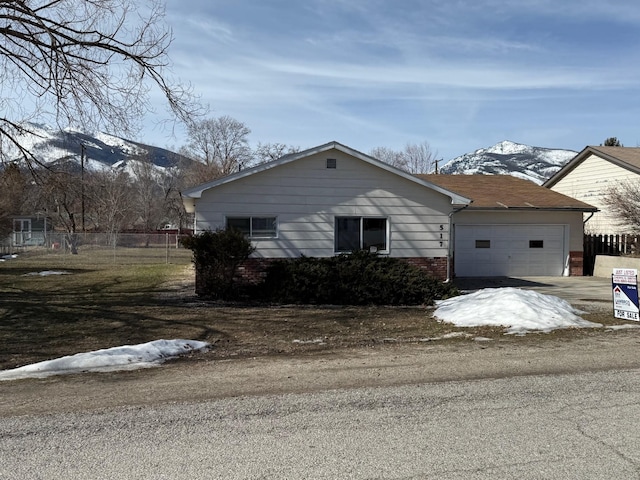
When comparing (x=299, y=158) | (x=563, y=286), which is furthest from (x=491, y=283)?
(x=299, y=158)

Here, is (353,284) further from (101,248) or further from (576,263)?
(101,248)

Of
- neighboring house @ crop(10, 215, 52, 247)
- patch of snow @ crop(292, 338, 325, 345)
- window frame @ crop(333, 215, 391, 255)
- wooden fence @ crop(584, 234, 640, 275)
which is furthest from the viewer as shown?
neighboring house @ crop(10, 215, 52, 247)

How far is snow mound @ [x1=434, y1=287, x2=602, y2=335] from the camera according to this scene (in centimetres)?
955

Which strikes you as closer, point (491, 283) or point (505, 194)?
point (491, 283)

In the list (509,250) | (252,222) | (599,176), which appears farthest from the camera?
(599,176)

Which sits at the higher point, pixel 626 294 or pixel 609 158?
pixel 609 158

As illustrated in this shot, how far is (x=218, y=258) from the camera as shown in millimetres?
13305

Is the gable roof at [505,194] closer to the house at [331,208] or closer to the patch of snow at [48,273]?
the house at [331,208]

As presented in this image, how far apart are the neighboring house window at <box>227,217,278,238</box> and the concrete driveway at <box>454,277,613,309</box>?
5840mm

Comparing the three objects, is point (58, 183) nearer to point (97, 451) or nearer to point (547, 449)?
point (97, 451)

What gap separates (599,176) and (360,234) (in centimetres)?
1412

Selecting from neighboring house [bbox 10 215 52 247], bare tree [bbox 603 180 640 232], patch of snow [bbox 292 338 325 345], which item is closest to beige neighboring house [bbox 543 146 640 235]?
bare tree [bbox 603 180 640 232]

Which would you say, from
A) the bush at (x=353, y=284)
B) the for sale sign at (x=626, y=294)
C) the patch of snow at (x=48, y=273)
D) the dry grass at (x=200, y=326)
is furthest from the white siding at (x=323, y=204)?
the patch of snow at (x=48, y=273)

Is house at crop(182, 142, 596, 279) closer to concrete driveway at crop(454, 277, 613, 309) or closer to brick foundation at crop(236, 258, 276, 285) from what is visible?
brick foundation at crop(236, 258, 276, 285)
